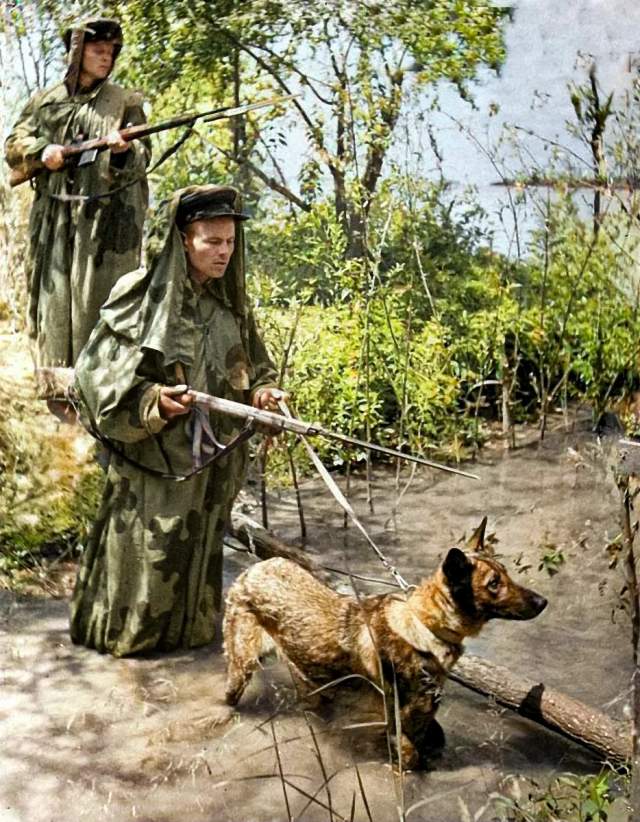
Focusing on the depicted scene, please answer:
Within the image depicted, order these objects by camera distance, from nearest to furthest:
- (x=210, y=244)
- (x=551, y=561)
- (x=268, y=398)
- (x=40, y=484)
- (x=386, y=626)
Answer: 1. (x=386, y=626)
2. (x=210, y=244)
3. (x=268, y=398)
4. (x=551, y=561)
5. (x=40, y=484)

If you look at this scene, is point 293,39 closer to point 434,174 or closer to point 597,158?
point 434,174

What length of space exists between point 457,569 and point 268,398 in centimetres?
70

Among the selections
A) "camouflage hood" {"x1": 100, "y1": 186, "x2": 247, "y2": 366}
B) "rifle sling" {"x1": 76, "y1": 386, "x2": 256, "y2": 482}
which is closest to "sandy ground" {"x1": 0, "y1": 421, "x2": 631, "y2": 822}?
"rifle sling" {"x1": 76, "y1": 386, "x2": 256, "y2": 482}

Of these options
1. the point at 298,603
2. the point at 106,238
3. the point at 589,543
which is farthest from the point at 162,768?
the point at 106,238

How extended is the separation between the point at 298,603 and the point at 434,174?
134cm

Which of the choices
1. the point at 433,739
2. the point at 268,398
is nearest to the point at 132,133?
the point at 268,398

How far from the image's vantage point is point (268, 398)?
3498mm

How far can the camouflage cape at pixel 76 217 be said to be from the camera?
3934 millimetres

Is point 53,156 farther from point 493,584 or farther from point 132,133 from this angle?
point 493,584

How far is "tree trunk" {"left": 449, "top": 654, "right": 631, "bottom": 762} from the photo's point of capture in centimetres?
317

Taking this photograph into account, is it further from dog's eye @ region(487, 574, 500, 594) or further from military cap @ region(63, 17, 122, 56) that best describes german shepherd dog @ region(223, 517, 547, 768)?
military cap @ region(63, 17, 122, 56)

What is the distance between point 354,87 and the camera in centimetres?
390

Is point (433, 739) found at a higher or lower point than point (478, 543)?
lower

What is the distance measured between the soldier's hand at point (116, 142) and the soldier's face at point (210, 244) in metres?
0.66
